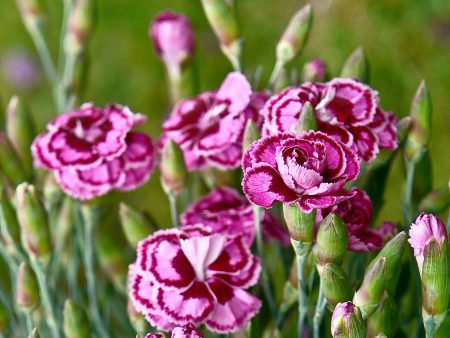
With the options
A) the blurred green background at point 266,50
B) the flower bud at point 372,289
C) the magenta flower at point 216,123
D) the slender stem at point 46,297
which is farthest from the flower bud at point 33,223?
the blurred green background at point 266,50

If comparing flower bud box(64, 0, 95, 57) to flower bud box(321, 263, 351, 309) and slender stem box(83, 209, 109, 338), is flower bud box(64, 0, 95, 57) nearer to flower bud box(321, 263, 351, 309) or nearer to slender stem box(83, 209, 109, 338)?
slender stem box(83, 209, 109, 338)

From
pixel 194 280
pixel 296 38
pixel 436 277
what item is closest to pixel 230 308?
pixel 194 280

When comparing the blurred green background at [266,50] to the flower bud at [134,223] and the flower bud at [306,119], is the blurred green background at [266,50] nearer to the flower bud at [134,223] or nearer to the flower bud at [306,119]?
the flower bud at [134,223]

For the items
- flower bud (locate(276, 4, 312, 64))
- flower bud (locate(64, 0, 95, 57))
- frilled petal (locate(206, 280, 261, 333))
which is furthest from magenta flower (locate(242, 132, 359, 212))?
flower bud (locate(64, 0, 95, 57))

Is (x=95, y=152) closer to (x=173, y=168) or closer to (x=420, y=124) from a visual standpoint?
(x=173, y=168)

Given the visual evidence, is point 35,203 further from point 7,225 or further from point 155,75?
point 155,75

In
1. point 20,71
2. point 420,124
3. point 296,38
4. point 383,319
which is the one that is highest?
point 20,71
